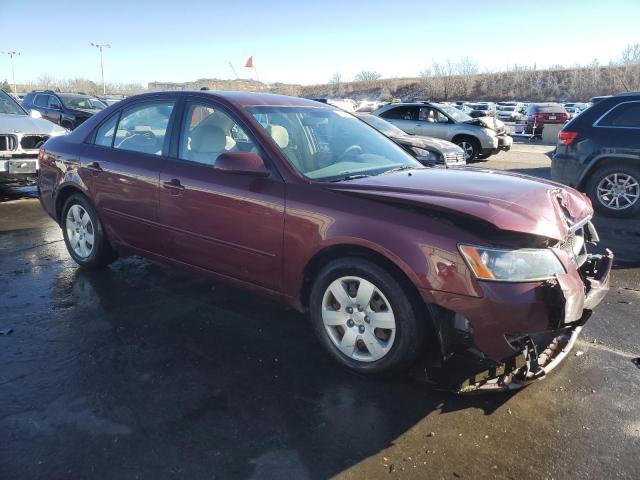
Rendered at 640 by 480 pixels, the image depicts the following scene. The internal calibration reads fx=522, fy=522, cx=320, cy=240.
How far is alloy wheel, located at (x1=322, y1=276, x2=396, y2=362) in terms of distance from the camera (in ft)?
9.96

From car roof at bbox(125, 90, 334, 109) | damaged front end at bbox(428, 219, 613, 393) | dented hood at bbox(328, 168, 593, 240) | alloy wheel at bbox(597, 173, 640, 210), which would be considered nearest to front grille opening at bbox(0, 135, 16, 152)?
car roof at bbox(125, 90, 334, 109)

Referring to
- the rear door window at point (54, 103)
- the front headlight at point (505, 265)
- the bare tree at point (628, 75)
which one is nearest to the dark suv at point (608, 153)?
the front headlight at point (505, 265)

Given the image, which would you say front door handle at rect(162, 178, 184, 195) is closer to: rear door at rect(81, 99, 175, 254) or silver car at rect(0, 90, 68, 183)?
rear door at rect(81, 99, 175, 254)

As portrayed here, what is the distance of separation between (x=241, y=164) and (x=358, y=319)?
48.7 inches

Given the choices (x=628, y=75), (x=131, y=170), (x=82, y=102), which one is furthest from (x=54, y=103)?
(x=628, y=75)

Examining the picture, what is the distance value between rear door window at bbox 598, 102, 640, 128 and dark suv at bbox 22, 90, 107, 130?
13832 millimetres

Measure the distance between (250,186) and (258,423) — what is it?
5.09 ft

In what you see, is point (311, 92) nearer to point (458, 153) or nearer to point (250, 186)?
point (458, 153)

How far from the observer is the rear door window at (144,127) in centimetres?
423

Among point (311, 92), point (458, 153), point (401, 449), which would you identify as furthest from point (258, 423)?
point (311, 92)

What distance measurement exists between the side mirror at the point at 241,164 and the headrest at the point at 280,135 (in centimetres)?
30

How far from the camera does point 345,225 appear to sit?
3.08 m

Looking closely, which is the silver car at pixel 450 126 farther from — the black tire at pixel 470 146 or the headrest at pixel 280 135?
the headrest at pixel 280 135

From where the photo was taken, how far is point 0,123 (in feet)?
27.3
